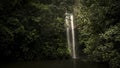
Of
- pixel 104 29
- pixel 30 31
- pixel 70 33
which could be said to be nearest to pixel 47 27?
pixel 30 31

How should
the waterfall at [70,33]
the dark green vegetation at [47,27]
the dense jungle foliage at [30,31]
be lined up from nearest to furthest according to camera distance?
the dark green vegetation at [47,27] < the dense jungle foliage at [30,31] < the waterfall at [70,33]

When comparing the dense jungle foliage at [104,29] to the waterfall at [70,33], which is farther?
the waterfall at [70,33]

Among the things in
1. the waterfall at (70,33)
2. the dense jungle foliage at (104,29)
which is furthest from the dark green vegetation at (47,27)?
the waterfall at (70,33)

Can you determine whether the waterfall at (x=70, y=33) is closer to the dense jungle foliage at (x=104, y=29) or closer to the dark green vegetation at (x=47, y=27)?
the dark green vegetation at (x=47, y=27)

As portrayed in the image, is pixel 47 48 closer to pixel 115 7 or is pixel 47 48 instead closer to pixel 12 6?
pixel 12 6

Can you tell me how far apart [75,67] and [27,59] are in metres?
4.37

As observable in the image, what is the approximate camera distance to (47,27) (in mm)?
17250

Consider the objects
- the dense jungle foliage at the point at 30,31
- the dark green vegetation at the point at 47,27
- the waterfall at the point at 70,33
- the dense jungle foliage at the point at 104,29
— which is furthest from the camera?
the waterfall at the point at 70,33

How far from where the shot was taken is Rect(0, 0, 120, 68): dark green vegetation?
38.8ft

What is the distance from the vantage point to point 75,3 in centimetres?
2167

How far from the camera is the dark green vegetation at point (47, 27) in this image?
11831 millimetres

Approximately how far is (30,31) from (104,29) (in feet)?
20.4

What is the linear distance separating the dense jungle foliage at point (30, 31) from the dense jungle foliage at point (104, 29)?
13.8 feet

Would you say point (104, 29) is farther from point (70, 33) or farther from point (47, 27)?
point (70, 33)
